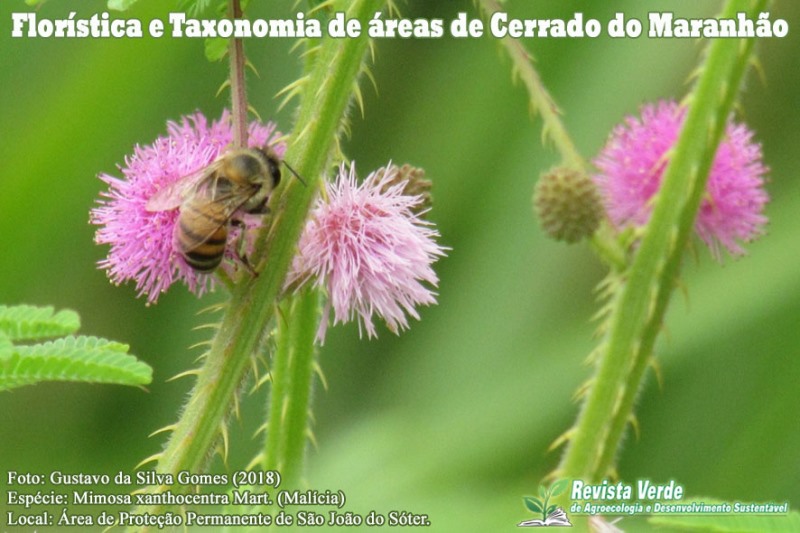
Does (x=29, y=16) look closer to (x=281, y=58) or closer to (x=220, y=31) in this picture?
(x=220, y=31)

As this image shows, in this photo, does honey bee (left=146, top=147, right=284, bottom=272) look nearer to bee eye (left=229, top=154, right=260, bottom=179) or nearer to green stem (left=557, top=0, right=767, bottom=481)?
bee eye (left=229, top=154, right=260, bottom=179)

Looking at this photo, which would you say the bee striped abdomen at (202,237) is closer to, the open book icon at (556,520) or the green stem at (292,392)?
the green stem at (292,392)

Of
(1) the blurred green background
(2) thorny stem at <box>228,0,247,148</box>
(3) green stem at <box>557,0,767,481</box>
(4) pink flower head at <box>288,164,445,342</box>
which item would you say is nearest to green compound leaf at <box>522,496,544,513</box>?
(3) green stem at <box>557,0,767,481</box>

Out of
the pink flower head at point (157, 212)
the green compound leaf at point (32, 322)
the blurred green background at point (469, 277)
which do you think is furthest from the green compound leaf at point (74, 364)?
the blurred green background at point (469, 277)

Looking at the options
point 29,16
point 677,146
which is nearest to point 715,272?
point 677,146

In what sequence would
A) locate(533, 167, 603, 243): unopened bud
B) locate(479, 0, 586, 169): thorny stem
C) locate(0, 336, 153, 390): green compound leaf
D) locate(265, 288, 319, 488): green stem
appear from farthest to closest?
locate(533, 167, 603, 243): unopened bud < locate(479, 0, 586, 169): thorny stem < locate(265, 288, 319, 488): green stem < locate(0, 336, 153, 390): green compound leaf
